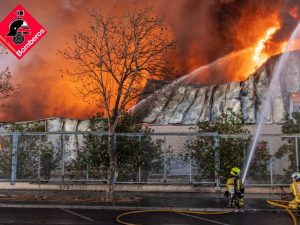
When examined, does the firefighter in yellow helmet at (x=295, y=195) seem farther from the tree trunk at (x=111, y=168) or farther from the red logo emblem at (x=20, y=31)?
the red logo emblem at (x=20, y=31)

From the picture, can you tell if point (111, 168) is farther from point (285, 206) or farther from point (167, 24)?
point (167, 24)

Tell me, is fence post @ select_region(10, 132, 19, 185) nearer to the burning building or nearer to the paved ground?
the paved ground

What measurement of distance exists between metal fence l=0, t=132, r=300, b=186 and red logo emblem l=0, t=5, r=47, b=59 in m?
9.46

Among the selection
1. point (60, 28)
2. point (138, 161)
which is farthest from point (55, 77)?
point (138, 161)

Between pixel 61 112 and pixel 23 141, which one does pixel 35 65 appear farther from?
pixel 23 141

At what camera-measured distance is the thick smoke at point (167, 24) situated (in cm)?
3158

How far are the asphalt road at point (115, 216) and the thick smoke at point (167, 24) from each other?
841 centimetres

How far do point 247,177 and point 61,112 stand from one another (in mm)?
19594

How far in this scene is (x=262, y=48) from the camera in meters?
42.1

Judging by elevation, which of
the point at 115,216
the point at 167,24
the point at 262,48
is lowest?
the point at 115,216

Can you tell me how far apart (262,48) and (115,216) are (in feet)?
113

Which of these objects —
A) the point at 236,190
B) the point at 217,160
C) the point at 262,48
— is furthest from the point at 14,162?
the point at 262,48

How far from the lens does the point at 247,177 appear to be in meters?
15.9

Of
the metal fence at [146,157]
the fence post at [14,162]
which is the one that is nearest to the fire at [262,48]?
the metal fence at [146,157]
